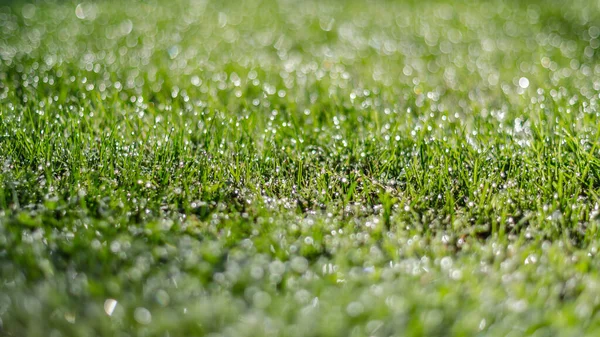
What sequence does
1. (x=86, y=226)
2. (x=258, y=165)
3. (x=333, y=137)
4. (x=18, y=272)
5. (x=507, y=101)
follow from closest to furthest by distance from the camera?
(x=18, y=272) → (x=86, y=226) → (x=258, y=165) → (x=333, y=137) → (x=507, y=101)

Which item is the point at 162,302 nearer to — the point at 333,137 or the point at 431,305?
the point at 431,305

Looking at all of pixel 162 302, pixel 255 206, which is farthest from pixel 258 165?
pixel 162 302

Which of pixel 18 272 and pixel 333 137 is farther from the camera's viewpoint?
pixel 333 137

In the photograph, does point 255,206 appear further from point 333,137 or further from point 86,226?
point 333,137

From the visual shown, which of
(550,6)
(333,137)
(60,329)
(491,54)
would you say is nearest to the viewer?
(60,329)

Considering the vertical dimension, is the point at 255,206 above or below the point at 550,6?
above

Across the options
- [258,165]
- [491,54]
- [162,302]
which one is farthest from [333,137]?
[491,54]

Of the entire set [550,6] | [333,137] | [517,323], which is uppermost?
[517,323]
